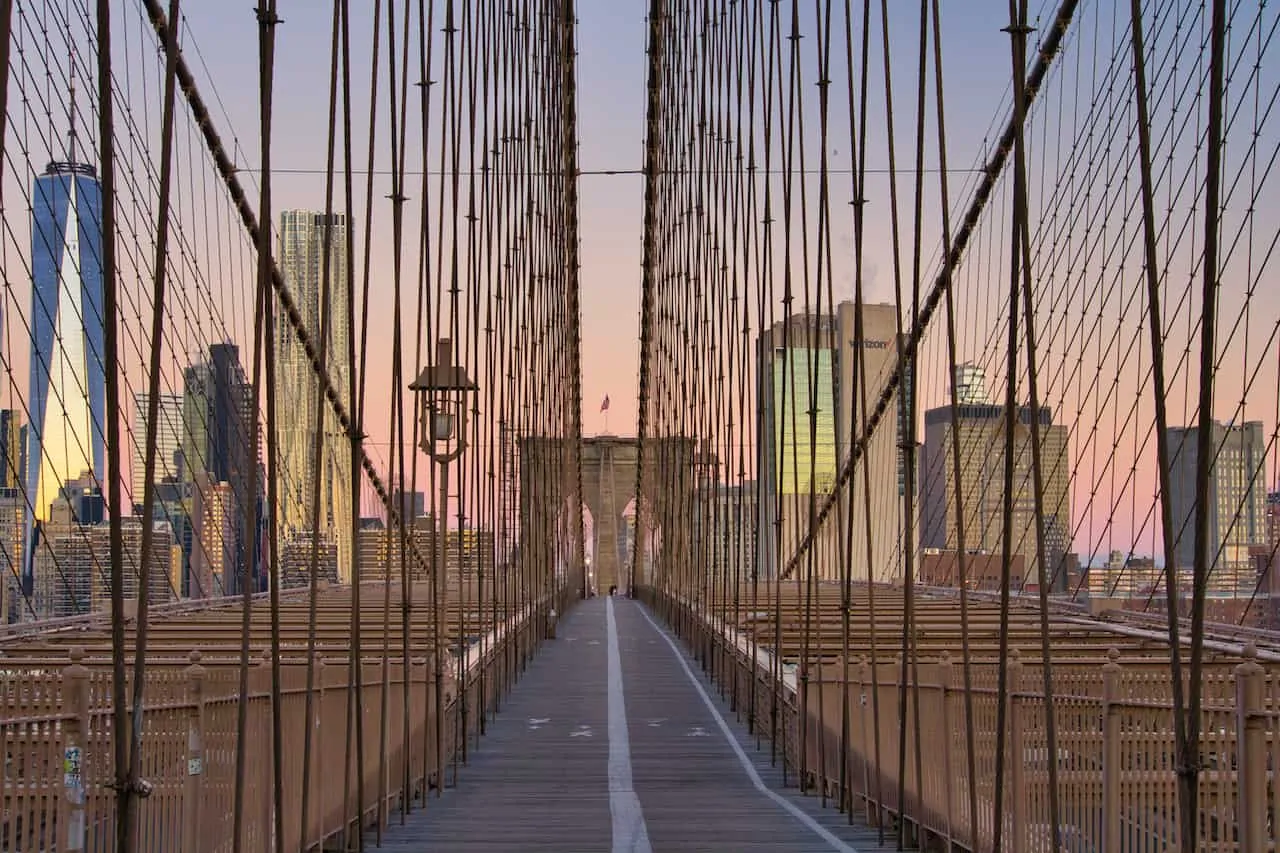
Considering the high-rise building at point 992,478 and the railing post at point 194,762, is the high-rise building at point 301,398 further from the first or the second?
the railing post at point 194,762

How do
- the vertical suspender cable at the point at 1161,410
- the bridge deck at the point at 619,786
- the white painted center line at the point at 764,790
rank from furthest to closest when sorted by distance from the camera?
the bridge deck at the point at 619,786, the white painted center line at the point at 764,790, the vertical suspender cable at the point at 1161,410

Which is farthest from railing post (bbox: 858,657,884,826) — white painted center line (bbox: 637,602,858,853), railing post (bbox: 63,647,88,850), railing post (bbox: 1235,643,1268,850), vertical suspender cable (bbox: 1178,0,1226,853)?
railing post (bbox: 63,647,88,850)

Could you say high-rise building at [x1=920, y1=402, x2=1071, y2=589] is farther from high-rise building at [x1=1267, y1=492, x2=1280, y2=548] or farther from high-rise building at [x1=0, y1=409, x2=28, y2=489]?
high-rise building at [x1=0, y1=409, x2=28, y2=489]

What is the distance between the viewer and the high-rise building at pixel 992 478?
23734mm

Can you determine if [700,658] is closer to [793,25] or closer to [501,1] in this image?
[501,1]

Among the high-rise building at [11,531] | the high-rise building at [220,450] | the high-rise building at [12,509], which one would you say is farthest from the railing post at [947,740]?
the high-rise building at [220,450]

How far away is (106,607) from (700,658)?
7.99 meters

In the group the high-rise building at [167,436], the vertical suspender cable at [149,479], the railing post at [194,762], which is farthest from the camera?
the high-rise building at [167,436]

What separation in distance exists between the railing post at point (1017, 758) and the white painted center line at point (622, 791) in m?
2.10

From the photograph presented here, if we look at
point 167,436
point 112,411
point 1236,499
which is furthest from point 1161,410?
point 167,436

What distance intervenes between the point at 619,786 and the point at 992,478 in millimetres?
17173

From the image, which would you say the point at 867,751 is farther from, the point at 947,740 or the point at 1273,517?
the point at 1273,517

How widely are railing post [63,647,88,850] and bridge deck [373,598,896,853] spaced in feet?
10.8

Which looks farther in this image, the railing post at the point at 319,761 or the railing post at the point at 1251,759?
the railing post at the point at 319,761
